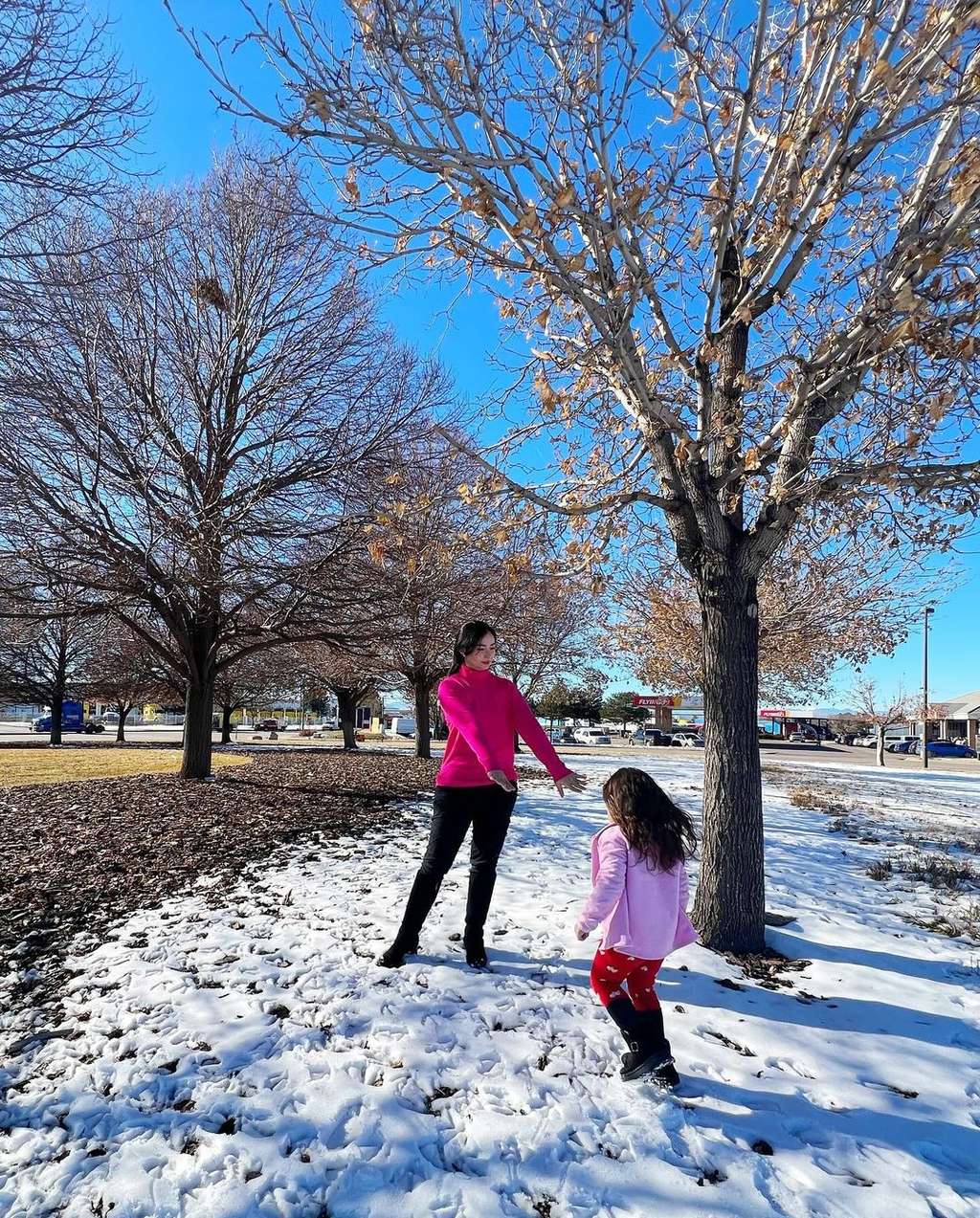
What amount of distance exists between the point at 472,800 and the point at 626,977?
3.78 ft

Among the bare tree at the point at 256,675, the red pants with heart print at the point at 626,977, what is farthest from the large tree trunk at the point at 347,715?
the red pants with heart print at the point at 626,977

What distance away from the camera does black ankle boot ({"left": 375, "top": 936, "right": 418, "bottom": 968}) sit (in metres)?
3.47

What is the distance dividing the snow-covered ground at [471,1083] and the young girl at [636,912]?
0.24 m

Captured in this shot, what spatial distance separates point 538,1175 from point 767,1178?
0.73 m

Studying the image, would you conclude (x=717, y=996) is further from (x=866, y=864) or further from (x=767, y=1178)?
(x=866, y=864)

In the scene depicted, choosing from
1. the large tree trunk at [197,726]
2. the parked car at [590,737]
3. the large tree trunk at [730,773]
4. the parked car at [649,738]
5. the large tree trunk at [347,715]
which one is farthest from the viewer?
the parked car at [590,737]

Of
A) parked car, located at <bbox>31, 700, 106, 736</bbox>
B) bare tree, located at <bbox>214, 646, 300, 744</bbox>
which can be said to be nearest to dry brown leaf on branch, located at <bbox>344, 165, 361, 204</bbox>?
bare tree, located at <bbox>214, 646, 300, 744</bbox>

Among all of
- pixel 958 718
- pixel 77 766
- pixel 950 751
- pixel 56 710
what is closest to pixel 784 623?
pixel 77 766

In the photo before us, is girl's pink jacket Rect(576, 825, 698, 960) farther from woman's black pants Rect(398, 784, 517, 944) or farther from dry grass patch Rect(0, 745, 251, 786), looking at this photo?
dry grass patch Rect(0, 745, 251, 786)

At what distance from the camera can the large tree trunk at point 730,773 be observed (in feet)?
13.0

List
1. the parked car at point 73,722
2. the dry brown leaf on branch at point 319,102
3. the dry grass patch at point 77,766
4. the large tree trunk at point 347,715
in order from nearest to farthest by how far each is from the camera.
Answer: the dry brown leaf on branch at point 319,102 < the dry grass patch at point 77,766 < the large tree trunk at point 347,715 < the parked car at point 73,722

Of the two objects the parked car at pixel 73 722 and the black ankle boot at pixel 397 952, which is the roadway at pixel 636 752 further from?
the black ankle boot at pixel 397 952

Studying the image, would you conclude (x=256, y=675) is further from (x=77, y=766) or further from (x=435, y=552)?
(x=435, y=552)

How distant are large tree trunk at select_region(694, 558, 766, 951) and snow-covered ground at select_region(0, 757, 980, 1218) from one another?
0.30m
